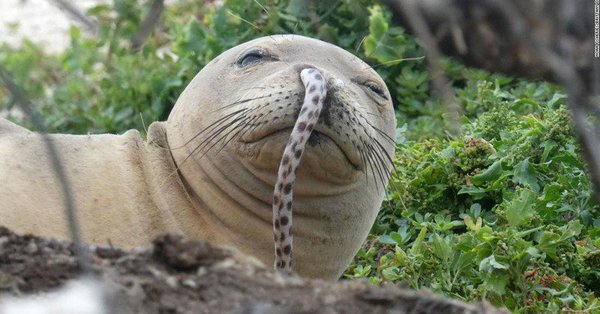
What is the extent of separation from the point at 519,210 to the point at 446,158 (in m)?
0.88

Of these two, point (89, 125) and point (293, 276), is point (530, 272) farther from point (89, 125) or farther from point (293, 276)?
point (89, 125)

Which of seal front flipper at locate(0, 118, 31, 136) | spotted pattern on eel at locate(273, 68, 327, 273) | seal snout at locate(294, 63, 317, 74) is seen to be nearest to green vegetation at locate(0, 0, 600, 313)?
seal snout at locate(294, 63, 317, 74)

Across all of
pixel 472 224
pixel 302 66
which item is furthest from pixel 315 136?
pixel 472 224

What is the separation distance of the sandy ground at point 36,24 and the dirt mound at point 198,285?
670 centimetres

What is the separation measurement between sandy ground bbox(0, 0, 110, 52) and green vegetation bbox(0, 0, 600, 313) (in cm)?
107

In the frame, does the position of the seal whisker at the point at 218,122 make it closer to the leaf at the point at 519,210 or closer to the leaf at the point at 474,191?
the leaf at the point at 519,210

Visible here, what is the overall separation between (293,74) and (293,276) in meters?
1.85

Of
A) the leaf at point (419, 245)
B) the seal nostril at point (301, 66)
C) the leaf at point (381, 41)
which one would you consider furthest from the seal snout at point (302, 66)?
the leaf at point (381, 41)

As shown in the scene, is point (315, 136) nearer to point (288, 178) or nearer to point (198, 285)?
point (288, 178)

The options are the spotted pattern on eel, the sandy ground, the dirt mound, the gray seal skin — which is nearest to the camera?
the dirt mound

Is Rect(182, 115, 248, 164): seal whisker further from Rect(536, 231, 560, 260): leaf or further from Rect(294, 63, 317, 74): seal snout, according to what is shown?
Rect(536, 231, 560, 260): leaf

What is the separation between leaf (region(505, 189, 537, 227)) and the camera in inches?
Answer: 201

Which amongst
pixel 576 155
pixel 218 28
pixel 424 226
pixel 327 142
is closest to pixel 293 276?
pixel 327 142

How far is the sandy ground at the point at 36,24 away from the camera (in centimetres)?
991
